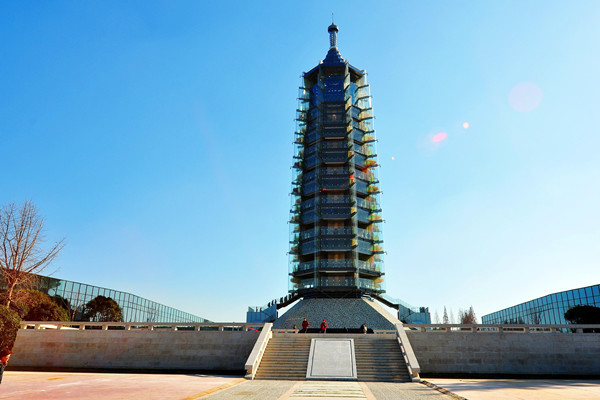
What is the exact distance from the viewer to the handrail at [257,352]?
24.1 meters

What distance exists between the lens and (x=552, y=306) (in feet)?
254

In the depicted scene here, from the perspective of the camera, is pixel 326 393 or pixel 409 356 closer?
pixel 326 393

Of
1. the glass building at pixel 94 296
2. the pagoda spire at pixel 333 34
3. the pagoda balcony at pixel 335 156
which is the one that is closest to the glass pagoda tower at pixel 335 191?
the pagoda balcony at pixel 335 156

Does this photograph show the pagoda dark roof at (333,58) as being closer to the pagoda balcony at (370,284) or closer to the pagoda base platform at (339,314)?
the pagoda balcony at (370,284)

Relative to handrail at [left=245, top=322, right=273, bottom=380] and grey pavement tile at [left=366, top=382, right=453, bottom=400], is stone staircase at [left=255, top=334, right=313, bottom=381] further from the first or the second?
grey pavement tile at [left=366, top=382, right=453, bottom=400]

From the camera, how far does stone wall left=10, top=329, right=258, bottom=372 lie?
30.0 meters

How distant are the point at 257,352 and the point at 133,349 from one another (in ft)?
35.5

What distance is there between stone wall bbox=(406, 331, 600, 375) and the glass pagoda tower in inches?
1072

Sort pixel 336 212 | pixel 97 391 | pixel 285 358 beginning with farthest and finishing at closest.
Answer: pixel 336 212 < pixel 285 358 < pixel 97 391

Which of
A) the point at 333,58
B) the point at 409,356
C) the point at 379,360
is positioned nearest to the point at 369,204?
the point at 333,58

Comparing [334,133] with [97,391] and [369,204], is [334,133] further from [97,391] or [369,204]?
[97,391]

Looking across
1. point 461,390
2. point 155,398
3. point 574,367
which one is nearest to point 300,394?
point 155,398

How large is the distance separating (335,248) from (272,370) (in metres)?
33.6

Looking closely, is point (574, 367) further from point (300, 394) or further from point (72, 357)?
point (72, 357)
